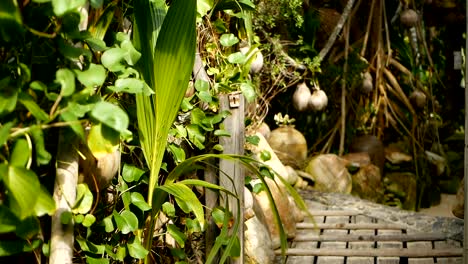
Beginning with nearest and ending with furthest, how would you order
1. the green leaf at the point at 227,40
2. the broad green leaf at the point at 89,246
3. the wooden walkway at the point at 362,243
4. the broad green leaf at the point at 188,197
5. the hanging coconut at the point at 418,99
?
the broad green leaf at the point at 89,246
the broad green leaf at the point at 188,197
the green leaf at the point at 227,40
the wooden walkway at the point at 362,243
the hanging coconut at the point at 418,99

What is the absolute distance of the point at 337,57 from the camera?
636cm

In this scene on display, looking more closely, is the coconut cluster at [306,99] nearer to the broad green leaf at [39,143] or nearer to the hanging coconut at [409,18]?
the hanging coconut at [409,18]

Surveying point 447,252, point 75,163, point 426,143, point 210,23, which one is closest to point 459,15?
point 426,143

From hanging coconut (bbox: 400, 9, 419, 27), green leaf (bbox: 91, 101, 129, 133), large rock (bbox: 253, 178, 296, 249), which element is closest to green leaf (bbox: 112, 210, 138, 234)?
green leaf (bbox: 91, 101, 129, 133)

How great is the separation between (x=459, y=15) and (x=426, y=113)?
1.23 m

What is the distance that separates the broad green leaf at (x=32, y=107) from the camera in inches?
64.8

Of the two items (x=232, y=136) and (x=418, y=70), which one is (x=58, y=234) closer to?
(x=232, y=136)

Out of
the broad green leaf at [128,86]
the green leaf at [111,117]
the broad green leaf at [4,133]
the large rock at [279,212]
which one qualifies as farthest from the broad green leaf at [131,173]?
the large rock at [279,212]

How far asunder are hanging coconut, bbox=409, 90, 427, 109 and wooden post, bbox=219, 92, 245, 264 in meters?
3.82

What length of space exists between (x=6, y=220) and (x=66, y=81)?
37cm

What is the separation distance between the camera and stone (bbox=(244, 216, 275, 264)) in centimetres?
361

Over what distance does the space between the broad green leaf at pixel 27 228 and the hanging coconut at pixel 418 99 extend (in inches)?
202

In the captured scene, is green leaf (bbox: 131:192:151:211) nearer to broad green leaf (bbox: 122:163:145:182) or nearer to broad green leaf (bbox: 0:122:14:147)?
broad green leaf (bbox: 122:163:145:182)

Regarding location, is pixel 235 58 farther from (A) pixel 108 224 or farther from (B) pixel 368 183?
(B) pixel 368 183
